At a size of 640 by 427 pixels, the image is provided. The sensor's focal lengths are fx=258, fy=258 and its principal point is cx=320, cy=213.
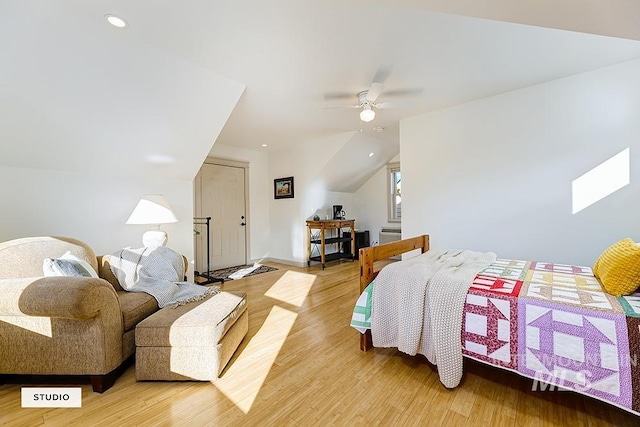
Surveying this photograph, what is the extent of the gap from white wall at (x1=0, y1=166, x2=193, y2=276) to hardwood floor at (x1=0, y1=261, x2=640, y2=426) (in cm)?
156

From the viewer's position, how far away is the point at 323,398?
153cm

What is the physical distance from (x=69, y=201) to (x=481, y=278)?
392cm

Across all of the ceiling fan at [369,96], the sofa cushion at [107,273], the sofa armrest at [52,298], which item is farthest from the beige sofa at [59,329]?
the ceiling fan at [369,96]

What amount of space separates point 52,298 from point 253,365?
4.12 ft

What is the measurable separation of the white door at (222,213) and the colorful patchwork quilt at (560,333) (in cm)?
435

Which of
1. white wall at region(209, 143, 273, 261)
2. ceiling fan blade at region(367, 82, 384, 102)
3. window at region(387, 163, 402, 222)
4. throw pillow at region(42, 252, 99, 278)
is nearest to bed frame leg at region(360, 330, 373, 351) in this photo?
throw pillow at region(42, 252, 99, 278)

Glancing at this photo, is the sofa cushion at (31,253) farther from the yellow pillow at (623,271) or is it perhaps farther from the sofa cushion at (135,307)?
the yellow pillow at (623,271)

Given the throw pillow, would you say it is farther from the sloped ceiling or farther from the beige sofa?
the sloped ceiling

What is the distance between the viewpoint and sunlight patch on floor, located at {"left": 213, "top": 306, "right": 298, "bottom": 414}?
157 centimetres

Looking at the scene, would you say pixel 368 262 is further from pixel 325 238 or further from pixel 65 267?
pixel 325 238

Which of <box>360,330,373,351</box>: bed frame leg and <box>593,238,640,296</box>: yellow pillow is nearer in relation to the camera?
<box>593,238,640,296</box>: yellow pillow

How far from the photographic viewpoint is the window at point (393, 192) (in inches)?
232

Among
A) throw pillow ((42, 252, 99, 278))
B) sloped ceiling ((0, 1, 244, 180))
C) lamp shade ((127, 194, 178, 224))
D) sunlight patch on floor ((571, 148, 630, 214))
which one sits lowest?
throw pillow ((42, 252, 99, 278))

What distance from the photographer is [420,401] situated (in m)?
1.50
